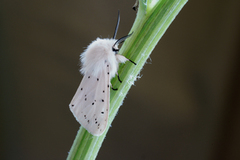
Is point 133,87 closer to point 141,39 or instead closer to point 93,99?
point 93,99

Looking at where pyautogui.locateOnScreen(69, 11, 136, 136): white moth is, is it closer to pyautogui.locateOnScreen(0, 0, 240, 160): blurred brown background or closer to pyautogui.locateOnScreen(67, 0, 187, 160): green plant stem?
pyautogui.locateOnScreen(67, 0, 187, 160): green plant stem

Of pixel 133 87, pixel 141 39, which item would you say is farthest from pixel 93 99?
pixel 133 87

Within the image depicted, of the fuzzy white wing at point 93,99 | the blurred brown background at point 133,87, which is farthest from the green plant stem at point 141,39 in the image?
the blurred brown background at point 133,87

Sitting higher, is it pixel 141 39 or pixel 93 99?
pixel 141 39

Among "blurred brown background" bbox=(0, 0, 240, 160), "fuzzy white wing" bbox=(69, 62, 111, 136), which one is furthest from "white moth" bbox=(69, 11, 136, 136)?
"blurred brown background" bbox=(0, 0, 240, 160)

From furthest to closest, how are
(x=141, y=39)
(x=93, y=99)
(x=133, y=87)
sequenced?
1. (x=133, y=87)
2. (x=93, y=99)
3. (x=141, y=39)
